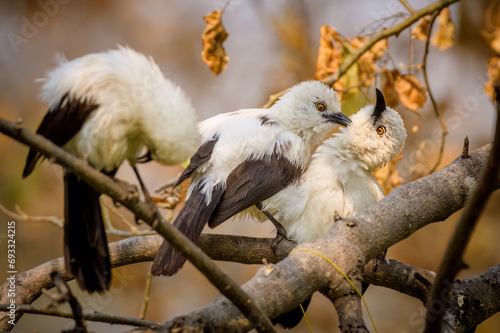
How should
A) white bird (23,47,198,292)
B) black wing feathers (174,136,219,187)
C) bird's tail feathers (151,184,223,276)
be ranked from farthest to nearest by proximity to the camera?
black wing feathers (174,136,219,187)
bird's tail feathers (151,184,223,276)
white bird (23,47,198,292)

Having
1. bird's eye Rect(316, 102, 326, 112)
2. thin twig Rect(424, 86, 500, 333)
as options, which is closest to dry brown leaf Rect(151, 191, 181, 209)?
bird's eye Rect(316, 102, 326, 112)

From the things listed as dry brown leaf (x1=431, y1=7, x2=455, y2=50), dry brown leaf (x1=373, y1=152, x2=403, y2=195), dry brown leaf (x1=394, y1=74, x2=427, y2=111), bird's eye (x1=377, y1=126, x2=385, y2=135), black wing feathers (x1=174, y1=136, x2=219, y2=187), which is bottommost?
black wing feathers (x1=174, y1=136, x2=219, y2=187)

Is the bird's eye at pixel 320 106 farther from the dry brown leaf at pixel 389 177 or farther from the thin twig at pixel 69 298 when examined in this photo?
the thin twig at pixel 69 298

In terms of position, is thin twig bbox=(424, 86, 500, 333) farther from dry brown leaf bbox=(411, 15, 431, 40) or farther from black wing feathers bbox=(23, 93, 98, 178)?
dry brown leaf bbox=(411, 15, 431, 40)

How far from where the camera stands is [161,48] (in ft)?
18.7

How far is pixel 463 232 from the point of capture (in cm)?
141

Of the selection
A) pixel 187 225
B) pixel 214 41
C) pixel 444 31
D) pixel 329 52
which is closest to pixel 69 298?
pixel 187 225

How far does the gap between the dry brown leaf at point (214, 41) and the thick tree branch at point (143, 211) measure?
6.74ft

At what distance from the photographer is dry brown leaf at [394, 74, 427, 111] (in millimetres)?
3449

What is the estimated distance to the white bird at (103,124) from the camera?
63.9 inches

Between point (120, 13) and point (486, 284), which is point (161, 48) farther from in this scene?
point (486, 284)

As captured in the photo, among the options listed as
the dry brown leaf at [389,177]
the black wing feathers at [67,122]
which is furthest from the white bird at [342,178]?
the black wing feathers at [67,122]

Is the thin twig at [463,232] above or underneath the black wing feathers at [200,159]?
underneath

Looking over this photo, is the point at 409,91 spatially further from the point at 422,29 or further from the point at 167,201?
the point at 167,201
